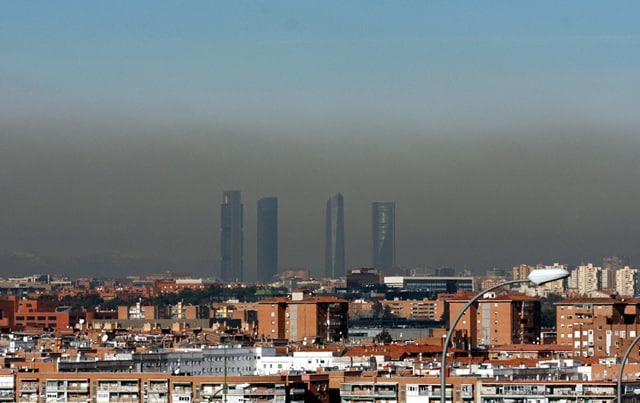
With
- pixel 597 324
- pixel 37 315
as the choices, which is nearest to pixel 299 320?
pixel 597 324

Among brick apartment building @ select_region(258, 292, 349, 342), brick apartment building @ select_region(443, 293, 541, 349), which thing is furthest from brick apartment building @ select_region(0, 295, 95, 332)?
brick apartment building @ select_region(443, 293, 541, 349)

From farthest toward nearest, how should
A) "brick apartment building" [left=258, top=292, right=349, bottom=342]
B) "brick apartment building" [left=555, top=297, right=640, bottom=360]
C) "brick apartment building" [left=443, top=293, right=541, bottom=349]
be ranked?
1. "brick apartment building" [left=258, top=292, right=349, bottom=342]
2. "brick apartment building" [left=443, top=293, right=541, bottom=349]
3. "brick apartment building" [left=555, top=297, right=640, bottom=360]

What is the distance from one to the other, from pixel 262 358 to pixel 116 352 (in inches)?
270

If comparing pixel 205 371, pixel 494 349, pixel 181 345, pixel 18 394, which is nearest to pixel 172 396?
pixel 18 394

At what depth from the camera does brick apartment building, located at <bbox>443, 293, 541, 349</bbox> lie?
12131 cm

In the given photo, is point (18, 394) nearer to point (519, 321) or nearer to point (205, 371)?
point (205, 371)

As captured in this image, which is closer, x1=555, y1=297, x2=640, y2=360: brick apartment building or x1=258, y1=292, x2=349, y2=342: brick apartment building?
x1=555, y1=297, x2=640, y2=360: brick apartment building

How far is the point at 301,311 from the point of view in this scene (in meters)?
130

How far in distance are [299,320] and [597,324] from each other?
30.2 m

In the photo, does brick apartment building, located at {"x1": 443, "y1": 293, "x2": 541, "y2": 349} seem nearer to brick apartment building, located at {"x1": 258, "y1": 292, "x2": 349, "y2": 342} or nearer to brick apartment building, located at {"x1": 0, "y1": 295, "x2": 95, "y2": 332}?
brick apartment building, located at {"x1": 258, "y1": 292, "x2": 349, "y2": 342}

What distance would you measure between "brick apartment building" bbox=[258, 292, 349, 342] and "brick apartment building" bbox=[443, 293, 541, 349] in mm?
10044

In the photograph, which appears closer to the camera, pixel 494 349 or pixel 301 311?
pixel 494 349

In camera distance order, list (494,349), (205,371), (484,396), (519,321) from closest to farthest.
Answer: (484,396) < (205,371) < (494,349) < (519,321)

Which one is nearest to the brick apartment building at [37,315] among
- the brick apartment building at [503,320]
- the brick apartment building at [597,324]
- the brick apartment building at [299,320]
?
the brick apartment building at [299,320]
